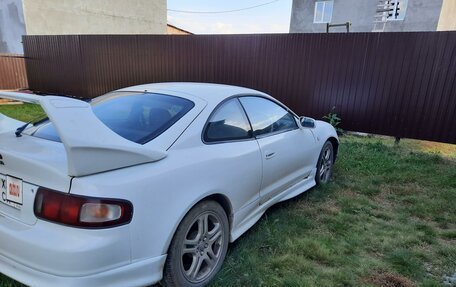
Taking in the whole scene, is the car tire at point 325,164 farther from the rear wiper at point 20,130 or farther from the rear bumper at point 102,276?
the rear wiper at point 20,130

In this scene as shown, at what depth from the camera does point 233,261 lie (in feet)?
8.43

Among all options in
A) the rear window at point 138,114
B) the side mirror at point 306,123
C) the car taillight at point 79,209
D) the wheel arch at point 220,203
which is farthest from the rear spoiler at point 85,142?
the side mirror at point 306,123

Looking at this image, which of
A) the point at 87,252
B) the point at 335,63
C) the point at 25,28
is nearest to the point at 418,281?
the point at 87,252

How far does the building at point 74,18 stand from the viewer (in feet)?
49.9

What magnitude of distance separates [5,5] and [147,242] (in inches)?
718

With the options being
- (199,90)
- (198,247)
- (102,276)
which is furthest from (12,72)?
(102,276)

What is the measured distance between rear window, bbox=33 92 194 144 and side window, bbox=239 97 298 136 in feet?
2.36

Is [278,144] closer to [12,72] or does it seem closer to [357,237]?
[357,237]

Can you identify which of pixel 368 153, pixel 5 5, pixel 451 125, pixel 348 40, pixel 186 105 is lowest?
pixel 368 153

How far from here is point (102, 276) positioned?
1.63m

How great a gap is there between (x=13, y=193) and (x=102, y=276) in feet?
2.30

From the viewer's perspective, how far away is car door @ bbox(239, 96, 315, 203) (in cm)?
292

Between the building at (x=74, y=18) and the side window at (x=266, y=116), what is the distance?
1652cm

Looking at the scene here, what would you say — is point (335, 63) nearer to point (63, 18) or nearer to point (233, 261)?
point (233, 261)
